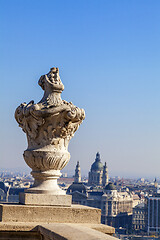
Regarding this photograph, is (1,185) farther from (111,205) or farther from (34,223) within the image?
(34,223)

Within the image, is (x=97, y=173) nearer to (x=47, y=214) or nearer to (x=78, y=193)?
(x=78, y=193)

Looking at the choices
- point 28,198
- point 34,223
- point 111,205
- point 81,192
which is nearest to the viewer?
point 34,223

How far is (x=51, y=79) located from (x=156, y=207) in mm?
101530

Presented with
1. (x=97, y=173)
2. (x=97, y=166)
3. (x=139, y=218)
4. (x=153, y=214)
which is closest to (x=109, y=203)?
(x=139, y=218)

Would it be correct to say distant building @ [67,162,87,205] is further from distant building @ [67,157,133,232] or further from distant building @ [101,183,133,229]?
distant building @ [101,183,133,229]

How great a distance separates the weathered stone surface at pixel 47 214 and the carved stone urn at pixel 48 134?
0.29 meters

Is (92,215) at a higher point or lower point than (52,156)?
lower

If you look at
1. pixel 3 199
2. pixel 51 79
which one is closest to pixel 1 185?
pixel 3 199

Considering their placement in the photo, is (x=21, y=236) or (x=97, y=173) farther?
(x=97, y=173)

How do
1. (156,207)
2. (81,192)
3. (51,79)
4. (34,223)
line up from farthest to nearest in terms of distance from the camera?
(81,192)
(156,207)
(51,79)
(34,223)

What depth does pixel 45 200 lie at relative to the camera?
4148 mm

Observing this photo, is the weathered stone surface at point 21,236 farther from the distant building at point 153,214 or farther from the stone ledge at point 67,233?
the distant building at point 153,214

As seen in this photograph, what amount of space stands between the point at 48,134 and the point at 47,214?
2.12 ft

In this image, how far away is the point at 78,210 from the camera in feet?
13.1
